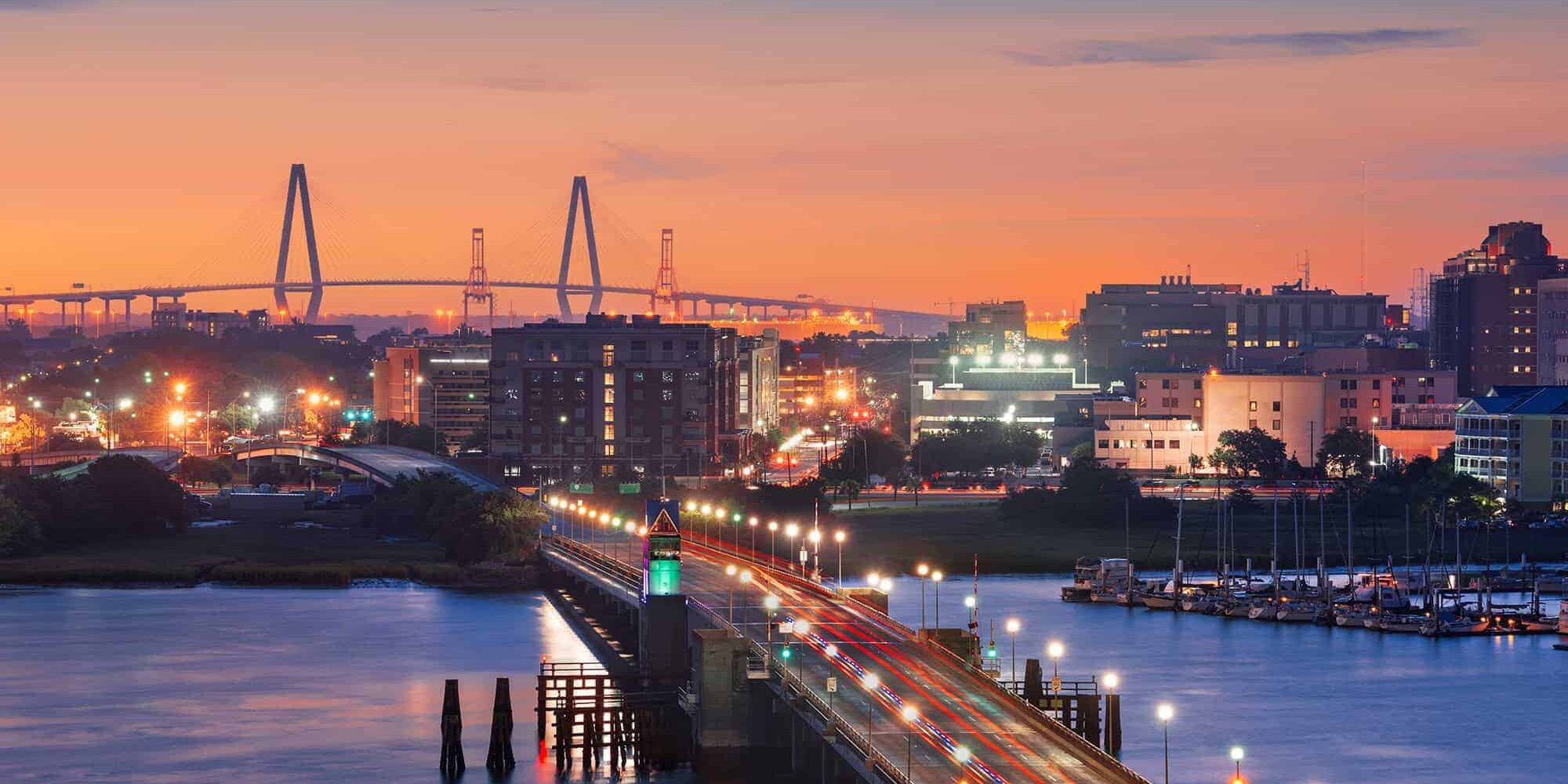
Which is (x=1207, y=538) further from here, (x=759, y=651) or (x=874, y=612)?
(x=759, y=651)

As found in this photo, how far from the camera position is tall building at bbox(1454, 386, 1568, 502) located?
83.2m

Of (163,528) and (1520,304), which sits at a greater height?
(1520,304)

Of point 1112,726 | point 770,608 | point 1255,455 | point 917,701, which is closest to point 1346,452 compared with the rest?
point 1255,455

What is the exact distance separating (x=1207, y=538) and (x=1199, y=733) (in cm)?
3325

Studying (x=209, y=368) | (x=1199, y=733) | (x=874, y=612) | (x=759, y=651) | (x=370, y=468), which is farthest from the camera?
(x=209, y=368)

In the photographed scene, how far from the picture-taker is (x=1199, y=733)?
1688 inches

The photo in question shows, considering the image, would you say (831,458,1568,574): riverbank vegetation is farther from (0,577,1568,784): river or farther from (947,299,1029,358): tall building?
(947,299,1029,358): tall building

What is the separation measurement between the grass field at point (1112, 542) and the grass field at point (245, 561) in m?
12.1

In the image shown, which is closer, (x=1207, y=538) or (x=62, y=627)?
(x=62, y=627)

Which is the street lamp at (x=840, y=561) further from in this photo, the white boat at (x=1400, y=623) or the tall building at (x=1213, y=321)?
the tall building at (x=1213, y=321)

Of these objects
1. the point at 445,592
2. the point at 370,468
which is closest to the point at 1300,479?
the point at 370,468

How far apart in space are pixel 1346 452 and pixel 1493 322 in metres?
52.9

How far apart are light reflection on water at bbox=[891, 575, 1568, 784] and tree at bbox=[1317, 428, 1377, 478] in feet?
113

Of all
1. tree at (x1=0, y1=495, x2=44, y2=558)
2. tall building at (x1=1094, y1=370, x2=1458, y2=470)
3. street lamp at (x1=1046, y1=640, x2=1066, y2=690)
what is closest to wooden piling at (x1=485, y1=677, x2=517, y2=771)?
street lamp at (x1=1046, y1=640, x2=1066, y2=690)
